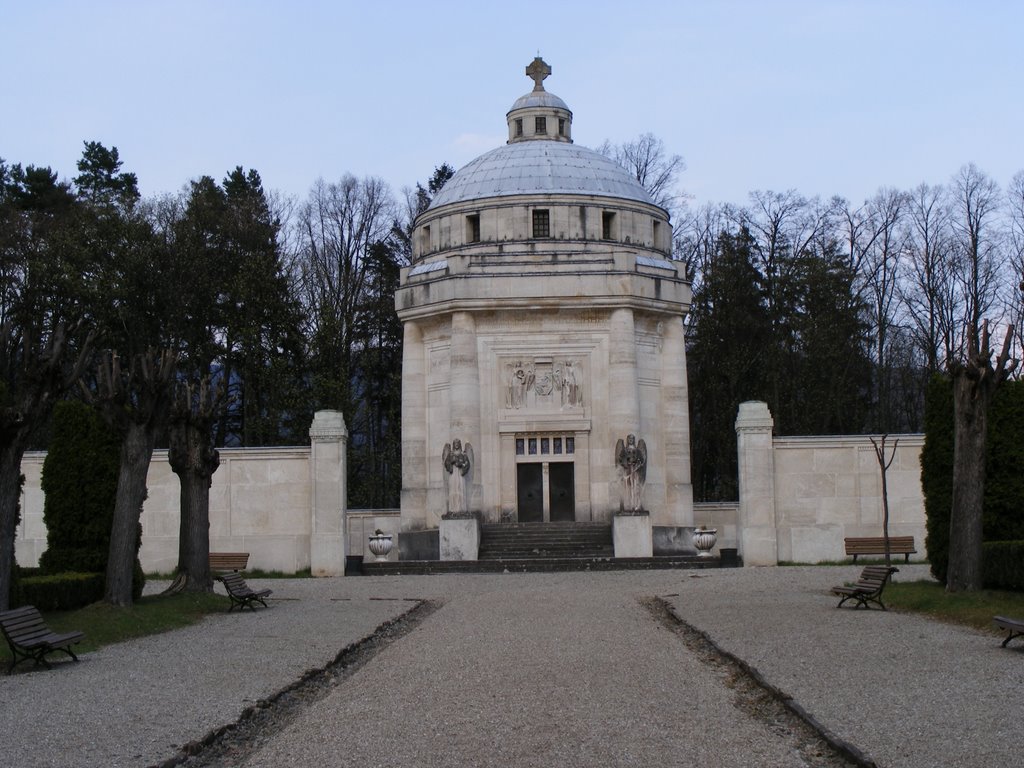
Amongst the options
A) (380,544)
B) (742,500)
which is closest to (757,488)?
(742,500)

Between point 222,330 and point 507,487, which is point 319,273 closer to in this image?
point 222,330

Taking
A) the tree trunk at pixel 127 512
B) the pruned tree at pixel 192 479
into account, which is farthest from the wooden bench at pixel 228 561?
the tree trunk at pixel 127 512

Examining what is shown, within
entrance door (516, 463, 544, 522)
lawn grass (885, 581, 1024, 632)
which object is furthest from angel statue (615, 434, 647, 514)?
lawn grass (885, 581, 1024, 632)

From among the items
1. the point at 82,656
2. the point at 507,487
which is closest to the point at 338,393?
the point at 507,487

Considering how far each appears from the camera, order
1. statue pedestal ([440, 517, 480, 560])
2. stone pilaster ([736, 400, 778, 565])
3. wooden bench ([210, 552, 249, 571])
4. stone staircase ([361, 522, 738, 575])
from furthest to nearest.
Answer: statue pedestal ([440, 517, 480, 560]) → stone pilaster ([736, 400, 778, 565]) → stone staircase ([361, 522, 738, 575]) → wooden bench ([210, 552, 249, 571])

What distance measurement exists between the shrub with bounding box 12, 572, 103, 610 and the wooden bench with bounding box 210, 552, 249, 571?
12546mm

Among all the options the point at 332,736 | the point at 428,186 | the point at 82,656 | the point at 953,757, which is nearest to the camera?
the point at 953,757

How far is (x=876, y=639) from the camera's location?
62.0 ft

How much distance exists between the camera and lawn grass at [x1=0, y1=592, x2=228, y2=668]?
69.3 feet

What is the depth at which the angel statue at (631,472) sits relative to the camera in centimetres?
4291

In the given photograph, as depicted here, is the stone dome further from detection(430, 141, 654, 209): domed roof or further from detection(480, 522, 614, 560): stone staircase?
detection(480, 522, 614, 560): stone staircase

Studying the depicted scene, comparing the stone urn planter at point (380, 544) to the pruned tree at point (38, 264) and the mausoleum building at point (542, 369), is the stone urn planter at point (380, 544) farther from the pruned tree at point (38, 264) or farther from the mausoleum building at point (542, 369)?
the pruned tree at point (38, 264)

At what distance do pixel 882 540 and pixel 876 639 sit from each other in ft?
70.9

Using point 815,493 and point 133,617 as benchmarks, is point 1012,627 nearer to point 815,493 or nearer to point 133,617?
point 133,617
